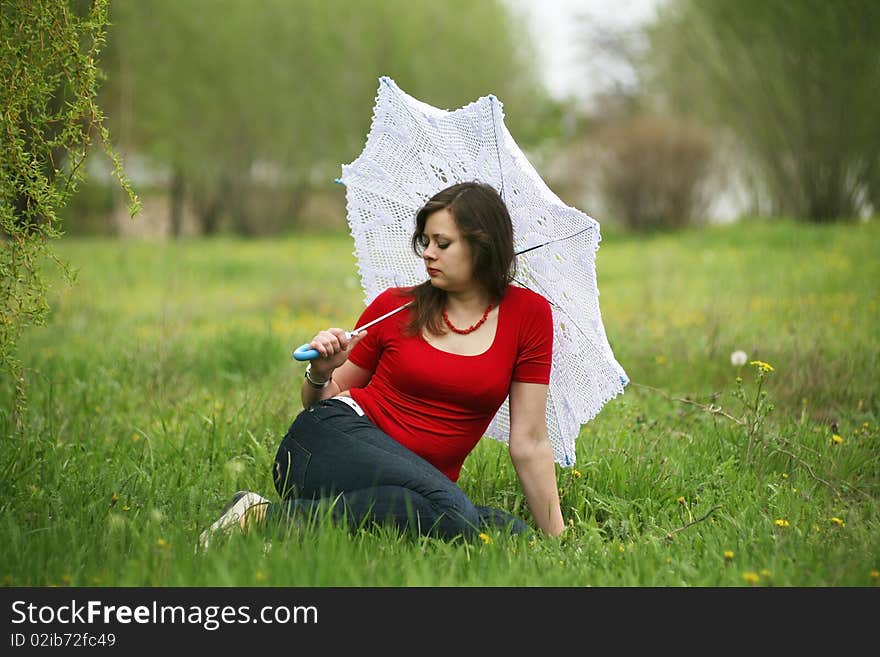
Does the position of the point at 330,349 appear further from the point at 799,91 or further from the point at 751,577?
the point at 799,91

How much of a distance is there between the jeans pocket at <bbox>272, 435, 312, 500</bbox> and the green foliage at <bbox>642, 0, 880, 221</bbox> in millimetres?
10317

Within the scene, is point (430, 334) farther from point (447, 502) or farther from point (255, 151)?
point (255, 151)

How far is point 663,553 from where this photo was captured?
9.63ft

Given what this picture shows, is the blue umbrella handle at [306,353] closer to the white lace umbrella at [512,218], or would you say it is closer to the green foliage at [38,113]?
the white lace umbrella at [512,218]

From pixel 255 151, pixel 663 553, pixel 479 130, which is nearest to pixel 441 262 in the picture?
pixel 479 130

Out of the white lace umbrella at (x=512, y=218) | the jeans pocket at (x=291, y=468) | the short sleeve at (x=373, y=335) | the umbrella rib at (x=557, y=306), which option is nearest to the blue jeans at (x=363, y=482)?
Answer: the jeans pocket at (x=291, y=468)

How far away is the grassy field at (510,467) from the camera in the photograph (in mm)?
2689

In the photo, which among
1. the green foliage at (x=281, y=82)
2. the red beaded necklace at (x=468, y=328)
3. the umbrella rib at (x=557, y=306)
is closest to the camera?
the red beaded necklace at (x=468, y=328)

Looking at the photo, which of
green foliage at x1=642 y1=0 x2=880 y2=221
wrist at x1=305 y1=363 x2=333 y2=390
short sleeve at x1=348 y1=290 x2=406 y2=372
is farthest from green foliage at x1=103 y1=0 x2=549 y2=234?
wrist at x1=305 y1=363 x2=333 y2=390

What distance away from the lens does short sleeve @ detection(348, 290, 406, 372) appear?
3330 millimetres

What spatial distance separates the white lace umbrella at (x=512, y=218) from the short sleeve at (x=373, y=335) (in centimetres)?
24

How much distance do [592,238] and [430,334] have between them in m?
0.62

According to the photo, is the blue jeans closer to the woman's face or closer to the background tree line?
the woman's face

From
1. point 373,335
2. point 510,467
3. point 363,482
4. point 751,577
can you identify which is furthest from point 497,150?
point 751,577
